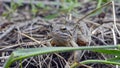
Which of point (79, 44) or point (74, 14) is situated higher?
point (74, 14)

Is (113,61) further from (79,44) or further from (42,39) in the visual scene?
(42,39)

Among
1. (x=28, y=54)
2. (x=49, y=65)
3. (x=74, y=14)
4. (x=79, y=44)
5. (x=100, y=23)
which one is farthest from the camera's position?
(x=74, y=14)

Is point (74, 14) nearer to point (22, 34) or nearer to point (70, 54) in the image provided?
→ point (22, 34)

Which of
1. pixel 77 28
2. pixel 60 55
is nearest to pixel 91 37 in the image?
pixel 77 28

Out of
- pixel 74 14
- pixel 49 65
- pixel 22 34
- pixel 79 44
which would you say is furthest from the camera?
pixel 74 14

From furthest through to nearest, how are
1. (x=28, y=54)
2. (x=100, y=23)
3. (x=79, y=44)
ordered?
A: 1. (x=100, y=23)
2. (x=79, y=44)
3. (x=28, y=54)

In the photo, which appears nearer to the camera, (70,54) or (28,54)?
(28,54)

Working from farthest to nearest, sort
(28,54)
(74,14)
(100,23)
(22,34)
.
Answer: (74,14) < (100,23) < (22,34) < (28,54)

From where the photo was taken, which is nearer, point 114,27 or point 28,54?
point 28,54

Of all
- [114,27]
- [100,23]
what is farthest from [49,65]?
[100,23]
